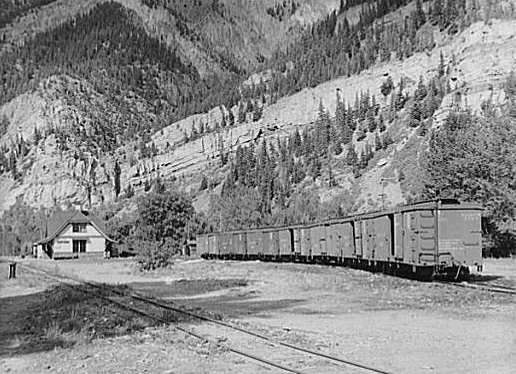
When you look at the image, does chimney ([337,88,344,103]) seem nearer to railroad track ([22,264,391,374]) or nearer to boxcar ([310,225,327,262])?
boxcar ([310,225,327,262])

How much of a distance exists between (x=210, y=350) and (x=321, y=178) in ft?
349

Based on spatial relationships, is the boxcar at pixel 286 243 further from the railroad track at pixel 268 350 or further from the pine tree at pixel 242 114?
the pine tree at pixel 242 114

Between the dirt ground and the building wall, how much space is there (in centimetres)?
6937

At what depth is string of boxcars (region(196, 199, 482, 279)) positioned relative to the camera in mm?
27531

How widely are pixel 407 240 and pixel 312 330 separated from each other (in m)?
13.1

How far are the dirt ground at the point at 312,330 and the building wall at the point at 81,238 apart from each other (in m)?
69.4

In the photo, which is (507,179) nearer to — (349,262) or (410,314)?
(349,262)

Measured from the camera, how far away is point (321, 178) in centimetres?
11962

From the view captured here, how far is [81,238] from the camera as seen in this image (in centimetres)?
9931

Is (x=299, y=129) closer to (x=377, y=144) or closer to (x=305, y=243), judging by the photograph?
(x=377, y=144)

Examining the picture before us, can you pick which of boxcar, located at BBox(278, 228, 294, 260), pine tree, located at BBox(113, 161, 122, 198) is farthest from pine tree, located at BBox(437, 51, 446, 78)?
boxcar, located at BBox(278, 228, 294, 260)

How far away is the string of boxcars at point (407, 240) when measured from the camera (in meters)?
27.5

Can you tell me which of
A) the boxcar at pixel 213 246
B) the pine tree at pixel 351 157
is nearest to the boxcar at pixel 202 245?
the boxcar at pixel 213 246

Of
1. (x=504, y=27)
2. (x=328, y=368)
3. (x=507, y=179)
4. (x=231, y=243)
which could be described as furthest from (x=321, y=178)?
(x=328, y=368)
